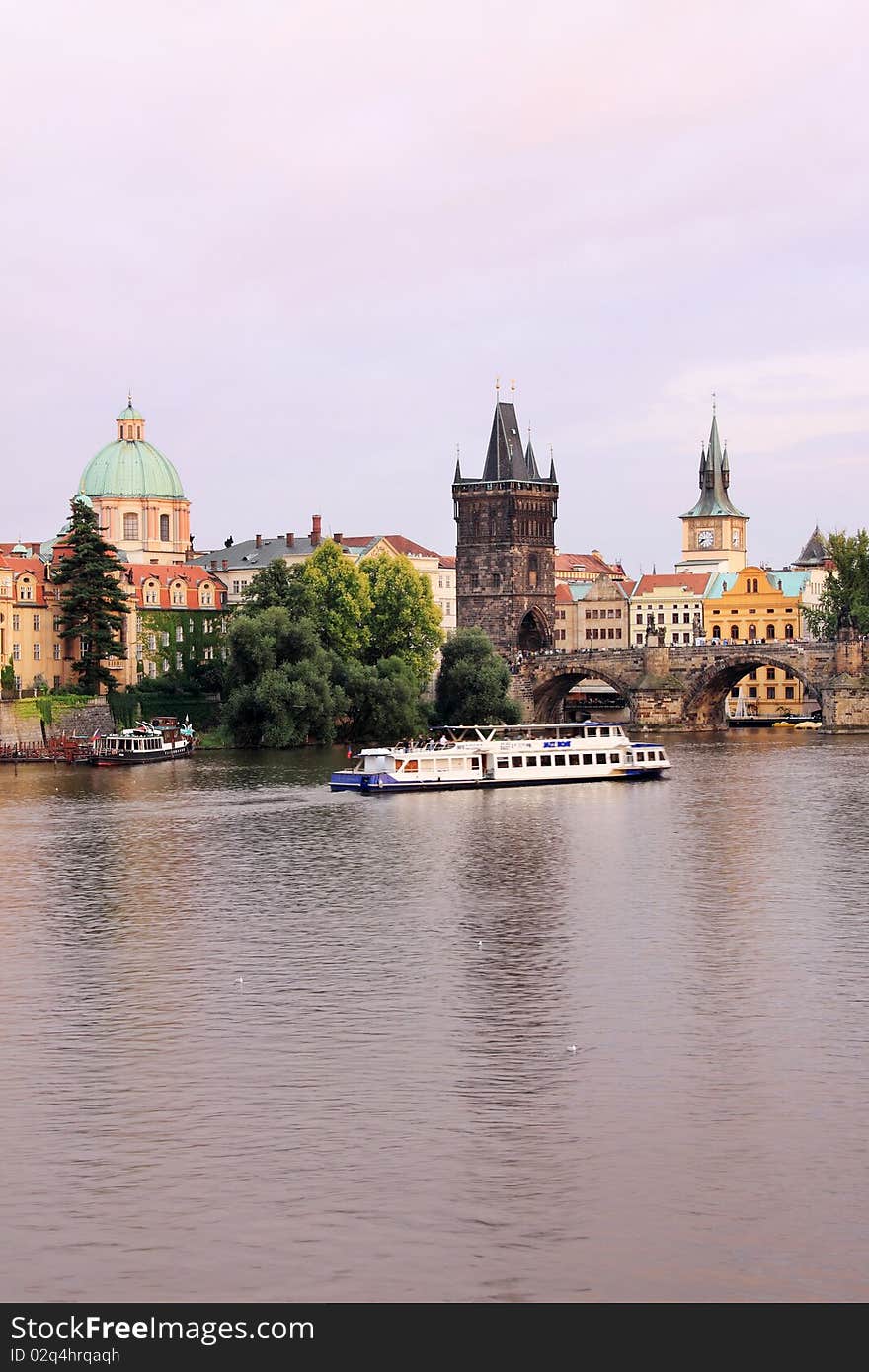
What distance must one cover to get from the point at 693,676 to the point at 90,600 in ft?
158

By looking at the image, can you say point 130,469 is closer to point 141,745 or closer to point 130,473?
point 130,473

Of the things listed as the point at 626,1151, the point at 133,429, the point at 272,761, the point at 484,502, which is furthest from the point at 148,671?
the point at 626,1151

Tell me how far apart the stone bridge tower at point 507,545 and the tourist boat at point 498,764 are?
6383 cm

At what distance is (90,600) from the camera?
107250 mm

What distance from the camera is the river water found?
69.1 feet

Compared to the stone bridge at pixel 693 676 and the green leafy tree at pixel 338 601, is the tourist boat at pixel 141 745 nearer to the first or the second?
the green leafy tree at pixel 338 601

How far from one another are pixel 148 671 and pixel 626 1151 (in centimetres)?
9251

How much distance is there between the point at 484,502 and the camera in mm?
160250

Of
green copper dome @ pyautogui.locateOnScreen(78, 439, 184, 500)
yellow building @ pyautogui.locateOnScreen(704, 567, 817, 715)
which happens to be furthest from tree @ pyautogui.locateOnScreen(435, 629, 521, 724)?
yellow building @ pyautogui.locateOnScreen(704, 567, 817, 715)

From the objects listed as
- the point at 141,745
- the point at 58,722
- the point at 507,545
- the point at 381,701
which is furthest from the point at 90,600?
the point at 507,545

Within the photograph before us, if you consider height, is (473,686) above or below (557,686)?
below

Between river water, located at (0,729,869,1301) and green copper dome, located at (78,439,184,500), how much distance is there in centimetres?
8910

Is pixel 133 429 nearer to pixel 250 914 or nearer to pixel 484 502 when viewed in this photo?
pixel 484 502

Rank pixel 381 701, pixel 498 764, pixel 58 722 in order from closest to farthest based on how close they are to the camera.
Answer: pixel 498 764 → pixel 58 722 → pixel 381 701
